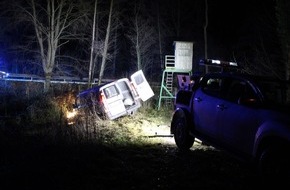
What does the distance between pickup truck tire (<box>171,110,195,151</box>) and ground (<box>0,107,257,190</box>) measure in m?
0.25

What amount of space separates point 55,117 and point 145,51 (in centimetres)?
2040

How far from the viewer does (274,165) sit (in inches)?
252

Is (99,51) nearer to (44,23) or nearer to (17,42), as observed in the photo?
(44,23)

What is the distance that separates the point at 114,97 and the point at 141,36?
20759mm

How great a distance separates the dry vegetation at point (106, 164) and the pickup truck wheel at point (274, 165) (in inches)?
17.0

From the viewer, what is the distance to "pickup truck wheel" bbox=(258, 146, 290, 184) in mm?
6246

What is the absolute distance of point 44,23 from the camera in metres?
27.9

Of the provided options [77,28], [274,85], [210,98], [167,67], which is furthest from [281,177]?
Answer: [77,28]

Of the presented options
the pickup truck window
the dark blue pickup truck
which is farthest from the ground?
the pickup truck window

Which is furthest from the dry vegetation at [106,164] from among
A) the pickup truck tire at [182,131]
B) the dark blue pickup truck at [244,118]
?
the dark blue pickup truck at [244,118]

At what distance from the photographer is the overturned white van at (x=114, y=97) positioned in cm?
1551

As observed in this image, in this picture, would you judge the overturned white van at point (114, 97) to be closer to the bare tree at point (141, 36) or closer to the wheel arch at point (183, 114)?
the wheel arch at point (183, 114)

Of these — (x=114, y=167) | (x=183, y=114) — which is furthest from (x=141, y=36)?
(x=114, y=167)

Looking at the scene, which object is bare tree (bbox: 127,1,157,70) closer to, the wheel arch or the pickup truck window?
the pickup truck window
